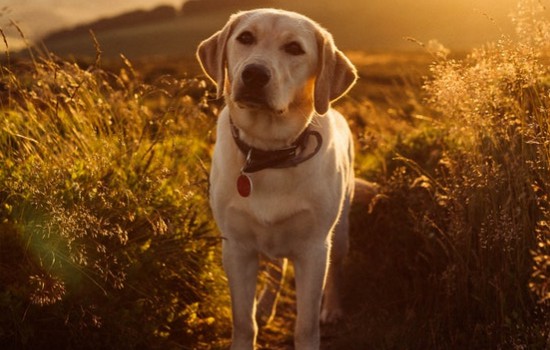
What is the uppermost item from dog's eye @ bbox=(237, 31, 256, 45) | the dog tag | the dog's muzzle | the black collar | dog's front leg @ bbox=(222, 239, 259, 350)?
dog's eye @ bbox=(237, 31, 256, 45)

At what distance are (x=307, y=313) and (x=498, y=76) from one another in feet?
5.57

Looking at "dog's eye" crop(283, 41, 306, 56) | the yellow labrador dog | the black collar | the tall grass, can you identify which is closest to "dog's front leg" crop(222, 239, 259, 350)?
the yellow labrador dog

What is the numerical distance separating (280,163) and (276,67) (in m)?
0.54

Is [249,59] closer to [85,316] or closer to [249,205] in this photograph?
[249,205]

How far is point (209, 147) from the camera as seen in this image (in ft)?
20.4

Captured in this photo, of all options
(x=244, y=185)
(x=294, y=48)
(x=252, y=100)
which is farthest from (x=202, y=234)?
(x=294, y=48)

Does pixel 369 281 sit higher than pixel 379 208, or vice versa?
pixel 379 208

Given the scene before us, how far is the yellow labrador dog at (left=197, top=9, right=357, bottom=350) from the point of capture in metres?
3.96

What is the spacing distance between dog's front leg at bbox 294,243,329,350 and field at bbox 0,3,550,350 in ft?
1.61

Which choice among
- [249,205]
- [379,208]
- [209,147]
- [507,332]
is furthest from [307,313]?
[209,147]

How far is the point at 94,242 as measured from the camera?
383 centimetres

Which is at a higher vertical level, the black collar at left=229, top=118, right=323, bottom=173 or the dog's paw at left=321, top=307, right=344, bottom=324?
the black collar at left=229, top=118, right=323, bottom=173

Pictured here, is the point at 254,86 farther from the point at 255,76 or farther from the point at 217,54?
the point at 217,54

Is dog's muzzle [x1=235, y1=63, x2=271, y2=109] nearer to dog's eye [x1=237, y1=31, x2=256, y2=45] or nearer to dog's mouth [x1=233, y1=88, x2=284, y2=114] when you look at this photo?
dog's mouth [x1=233, y1=88, x2=284, y2=114]
